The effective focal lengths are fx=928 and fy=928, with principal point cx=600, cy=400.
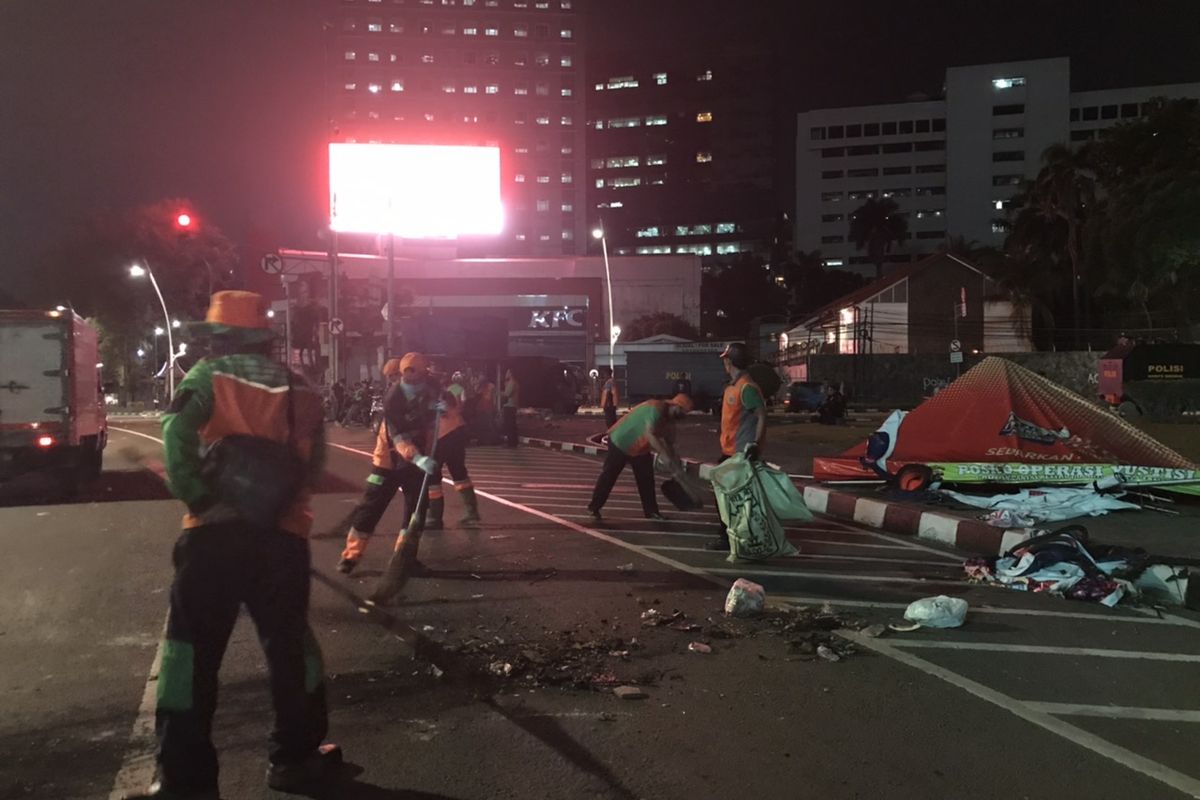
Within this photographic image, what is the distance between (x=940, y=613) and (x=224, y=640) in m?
4.25

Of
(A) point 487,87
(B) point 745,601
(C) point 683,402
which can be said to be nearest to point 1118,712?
(B) point 745,601

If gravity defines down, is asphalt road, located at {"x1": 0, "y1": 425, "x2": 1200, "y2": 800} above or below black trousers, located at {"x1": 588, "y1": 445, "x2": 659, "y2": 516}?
below

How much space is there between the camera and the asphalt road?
369 cm

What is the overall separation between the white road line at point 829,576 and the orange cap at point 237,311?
4611mm

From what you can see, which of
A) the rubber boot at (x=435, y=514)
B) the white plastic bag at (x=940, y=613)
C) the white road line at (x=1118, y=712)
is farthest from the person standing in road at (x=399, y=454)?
the white road line at (x=1118, y=712)

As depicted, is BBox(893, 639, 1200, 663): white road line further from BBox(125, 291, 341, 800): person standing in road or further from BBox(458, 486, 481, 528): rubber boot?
BBox(458, 486, 481, 528): rubber boot

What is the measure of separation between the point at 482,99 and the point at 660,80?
25.0 metres

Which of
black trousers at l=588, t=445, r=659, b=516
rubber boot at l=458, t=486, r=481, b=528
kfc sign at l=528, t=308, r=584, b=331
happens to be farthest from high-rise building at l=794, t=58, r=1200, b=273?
rubber boot at l=458, t=486, r=481, b=528

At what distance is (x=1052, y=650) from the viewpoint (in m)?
5.34

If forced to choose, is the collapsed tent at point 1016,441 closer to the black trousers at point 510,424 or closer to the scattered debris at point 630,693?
the scattered debris at point 630,693

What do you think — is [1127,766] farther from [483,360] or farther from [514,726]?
[483,360]

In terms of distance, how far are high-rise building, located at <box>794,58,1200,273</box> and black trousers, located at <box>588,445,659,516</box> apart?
87227 mm

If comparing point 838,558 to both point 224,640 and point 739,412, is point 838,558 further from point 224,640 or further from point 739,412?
point 224,640

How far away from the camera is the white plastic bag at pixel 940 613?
5754mm
